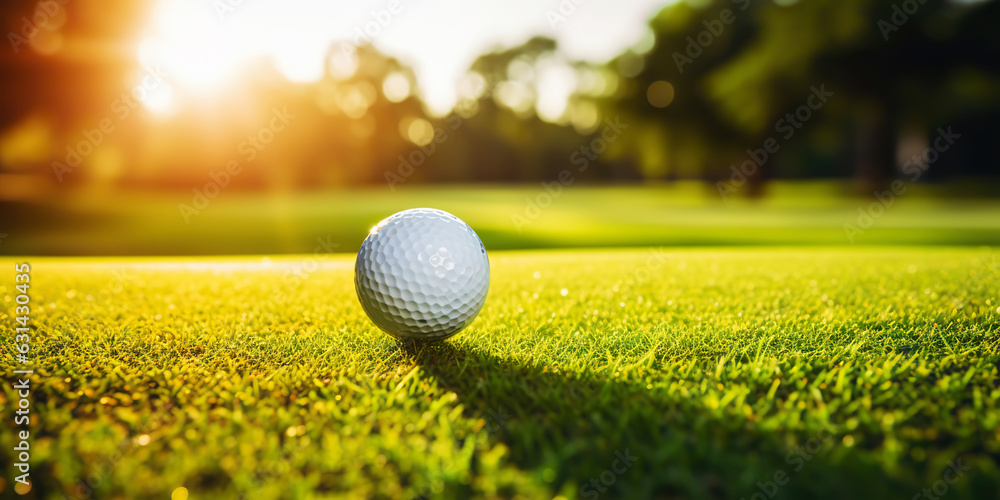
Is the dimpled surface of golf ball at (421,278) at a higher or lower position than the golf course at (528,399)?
higher

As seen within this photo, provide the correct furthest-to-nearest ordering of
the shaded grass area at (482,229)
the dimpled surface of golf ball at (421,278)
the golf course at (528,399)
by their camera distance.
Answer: the shaded grass area at (482,229)
the dimpled surface of golf ball at (421,278)
the golf course at (528,399)

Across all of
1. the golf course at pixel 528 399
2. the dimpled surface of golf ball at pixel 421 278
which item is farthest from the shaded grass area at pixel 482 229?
the dimpled surface of golf ball at pixel 421 278

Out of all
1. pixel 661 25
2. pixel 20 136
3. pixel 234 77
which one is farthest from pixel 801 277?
pixel 234 77

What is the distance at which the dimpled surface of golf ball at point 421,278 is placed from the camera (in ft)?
9.46

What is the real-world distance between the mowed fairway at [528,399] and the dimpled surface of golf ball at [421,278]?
0.52 ft

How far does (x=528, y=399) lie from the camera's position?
225 cm

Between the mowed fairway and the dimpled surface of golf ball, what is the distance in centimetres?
16

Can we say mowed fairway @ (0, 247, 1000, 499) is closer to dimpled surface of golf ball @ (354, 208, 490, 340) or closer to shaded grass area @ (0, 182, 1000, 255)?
dimpled surface of golf ball @ (354, 208, 490, 340)

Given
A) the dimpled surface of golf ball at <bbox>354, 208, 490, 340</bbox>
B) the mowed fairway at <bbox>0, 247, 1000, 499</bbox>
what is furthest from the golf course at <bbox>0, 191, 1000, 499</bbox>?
the dimpled surface of golf ball at <bbox>354, 208, 490, 340</bbox>

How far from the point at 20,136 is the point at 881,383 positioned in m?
22.9

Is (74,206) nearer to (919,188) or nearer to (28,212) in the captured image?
(28,212)

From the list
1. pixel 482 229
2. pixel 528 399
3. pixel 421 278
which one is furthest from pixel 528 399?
pixel 482 229

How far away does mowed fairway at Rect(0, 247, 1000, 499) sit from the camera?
1.69 metres

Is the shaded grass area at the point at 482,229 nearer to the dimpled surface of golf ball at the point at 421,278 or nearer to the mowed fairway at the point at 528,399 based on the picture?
the mowed fairway at the point at 528,399
